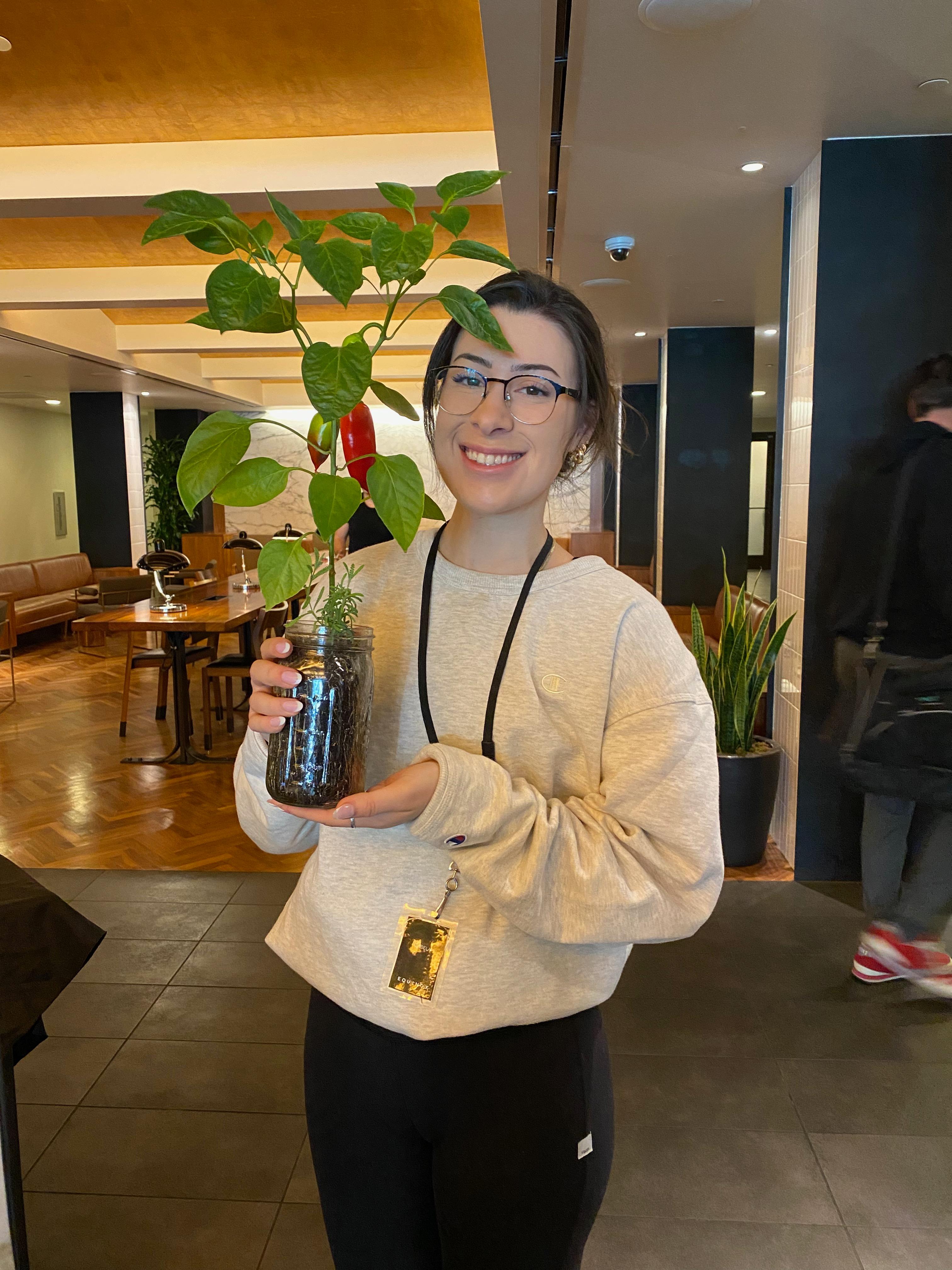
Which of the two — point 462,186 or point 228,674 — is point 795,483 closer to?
point 462,186

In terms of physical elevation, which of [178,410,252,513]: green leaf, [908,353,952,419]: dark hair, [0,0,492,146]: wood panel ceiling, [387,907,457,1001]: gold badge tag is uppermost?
[0,0,492,146]: wood panel ceiling

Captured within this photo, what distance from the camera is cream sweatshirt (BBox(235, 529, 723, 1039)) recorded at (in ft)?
2.78

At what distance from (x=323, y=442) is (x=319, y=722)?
24 centimetres

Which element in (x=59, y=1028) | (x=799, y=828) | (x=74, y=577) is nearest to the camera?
(x=59, y=1028)

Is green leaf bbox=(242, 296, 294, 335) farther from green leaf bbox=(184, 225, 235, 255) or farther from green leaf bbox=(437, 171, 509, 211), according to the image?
green leaf bbox=(437, 171, 509, 211)

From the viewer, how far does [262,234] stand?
759 millimetres

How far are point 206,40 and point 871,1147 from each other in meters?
4.11

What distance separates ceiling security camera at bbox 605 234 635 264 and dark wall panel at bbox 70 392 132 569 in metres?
7.85

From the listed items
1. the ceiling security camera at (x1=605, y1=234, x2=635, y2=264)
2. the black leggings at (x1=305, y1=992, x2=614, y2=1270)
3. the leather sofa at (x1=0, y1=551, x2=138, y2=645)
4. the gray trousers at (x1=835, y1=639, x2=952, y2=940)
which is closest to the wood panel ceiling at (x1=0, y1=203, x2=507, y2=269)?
the ceiling security camera at (x1=605, y1=234, x2=635, y2=264)

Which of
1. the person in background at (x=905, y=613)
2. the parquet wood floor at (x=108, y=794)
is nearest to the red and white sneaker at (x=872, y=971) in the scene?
the person in background at (x=905, y=613)

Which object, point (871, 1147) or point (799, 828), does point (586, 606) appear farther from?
point (799, 828)

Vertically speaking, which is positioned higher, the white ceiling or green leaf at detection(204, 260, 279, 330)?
the white ceiling

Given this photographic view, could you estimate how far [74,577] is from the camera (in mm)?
10922

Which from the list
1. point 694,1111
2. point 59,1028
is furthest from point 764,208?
point 59,1028
